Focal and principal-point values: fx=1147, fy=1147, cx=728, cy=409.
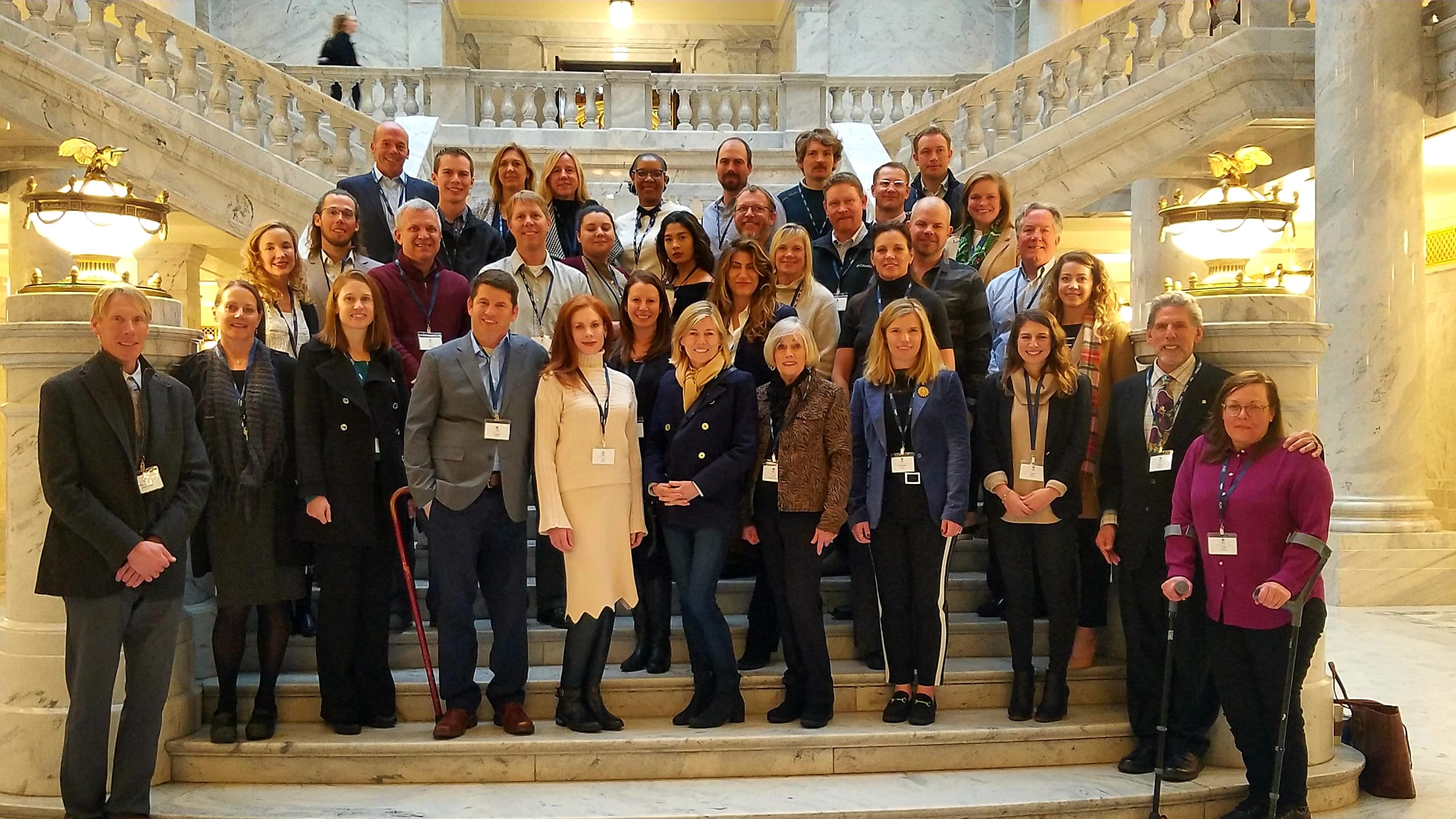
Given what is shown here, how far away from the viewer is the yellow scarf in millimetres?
4578

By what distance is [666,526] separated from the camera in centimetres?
461

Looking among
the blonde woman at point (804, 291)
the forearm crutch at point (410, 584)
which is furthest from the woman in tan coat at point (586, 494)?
the blonde woman at point (804, 291)

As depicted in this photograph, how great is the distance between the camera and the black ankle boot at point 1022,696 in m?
4.64

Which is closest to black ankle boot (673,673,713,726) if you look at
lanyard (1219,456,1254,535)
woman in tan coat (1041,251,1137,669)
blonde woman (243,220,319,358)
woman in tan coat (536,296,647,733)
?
woman in tan coat (536,296,647,733)

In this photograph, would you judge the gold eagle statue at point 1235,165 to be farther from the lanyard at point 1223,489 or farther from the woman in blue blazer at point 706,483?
the woman in blue blazer at point 706,483

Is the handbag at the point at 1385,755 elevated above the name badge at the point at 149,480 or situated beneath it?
situated beneath

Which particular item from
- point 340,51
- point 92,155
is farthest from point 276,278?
point 340,51

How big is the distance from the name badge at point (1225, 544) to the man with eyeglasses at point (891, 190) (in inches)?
98.2

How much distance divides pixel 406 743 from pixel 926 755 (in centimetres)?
199

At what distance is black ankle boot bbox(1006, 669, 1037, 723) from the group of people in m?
0.02

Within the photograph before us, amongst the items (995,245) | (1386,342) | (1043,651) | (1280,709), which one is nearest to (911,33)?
(1386,342)

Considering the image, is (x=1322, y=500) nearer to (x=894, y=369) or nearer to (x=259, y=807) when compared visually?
(x=894, y=369)

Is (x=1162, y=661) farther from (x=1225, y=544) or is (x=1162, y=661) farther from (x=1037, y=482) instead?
(x=1037, y=482)

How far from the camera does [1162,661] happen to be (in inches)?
175
